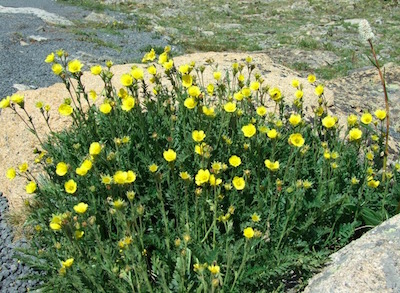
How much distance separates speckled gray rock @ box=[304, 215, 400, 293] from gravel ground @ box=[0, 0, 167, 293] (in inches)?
91.1

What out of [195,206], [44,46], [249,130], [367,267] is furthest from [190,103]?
[44,46]

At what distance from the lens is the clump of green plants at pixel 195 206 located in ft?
7.86

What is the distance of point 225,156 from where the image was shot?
3.21m

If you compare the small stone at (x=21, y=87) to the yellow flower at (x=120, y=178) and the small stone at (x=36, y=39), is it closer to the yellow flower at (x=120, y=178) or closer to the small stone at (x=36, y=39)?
the small stone at (x=36, y=39)

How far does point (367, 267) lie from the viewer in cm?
234

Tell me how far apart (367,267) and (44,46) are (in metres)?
10.4

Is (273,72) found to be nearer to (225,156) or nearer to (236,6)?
(225,156)

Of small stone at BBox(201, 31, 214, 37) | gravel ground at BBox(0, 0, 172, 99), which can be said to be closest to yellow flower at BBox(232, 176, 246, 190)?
gravel ground at BBox(0, 0, 172, 99)

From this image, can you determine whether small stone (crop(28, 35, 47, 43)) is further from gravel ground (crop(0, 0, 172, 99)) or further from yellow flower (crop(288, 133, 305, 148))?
yellow flower (crop(288, 133, 305, 148))

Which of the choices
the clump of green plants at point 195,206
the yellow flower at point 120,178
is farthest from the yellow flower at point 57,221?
the yellow flower at point 120,178

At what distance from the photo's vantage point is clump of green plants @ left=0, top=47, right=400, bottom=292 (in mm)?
2396

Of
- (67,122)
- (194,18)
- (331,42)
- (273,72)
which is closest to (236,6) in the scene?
(194,18)

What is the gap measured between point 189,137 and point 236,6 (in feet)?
64.6

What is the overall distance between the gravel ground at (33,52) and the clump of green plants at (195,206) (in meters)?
0.44
